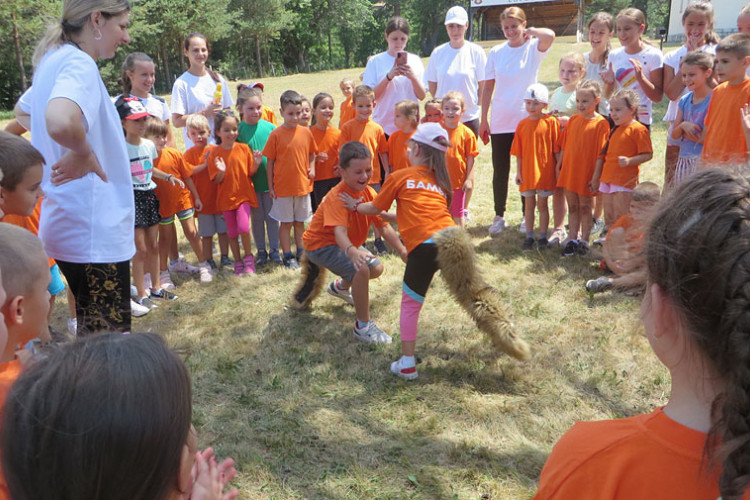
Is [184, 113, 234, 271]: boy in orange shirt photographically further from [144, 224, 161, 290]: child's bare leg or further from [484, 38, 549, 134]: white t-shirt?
[484, 38, 549, 134]: white t-shirt

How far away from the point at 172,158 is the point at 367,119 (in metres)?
2.07

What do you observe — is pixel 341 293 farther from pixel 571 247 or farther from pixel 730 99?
pixel 730 99

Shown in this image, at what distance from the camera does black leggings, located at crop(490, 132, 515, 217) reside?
252 inches

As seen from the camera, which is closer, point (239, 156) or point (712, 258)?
point (712, 258)

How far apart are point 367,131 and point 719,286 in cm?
539

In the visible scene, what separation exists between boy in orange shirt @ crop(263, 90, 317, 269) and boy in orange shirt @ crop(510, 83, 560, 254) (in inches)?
87.5

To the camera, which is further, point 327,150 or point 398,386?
point 327,150

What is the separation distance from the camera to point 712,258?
95 cm

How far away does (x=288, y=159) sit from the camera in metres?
5.77

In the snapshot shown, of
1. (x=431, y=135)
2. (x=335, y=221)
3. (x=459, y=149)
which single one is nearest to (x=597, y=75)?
(x=459, y=149)

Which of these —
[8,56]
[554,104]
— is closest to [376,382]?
[554,104]

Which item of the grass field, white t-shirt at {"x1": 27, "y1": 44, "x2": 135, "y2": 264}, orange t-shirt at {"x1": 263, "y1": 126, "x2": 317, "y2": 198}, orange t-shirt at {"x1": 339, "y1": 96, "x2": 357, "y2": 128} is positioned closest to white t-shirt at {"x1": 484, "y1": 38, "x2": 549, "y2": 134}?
the grass field

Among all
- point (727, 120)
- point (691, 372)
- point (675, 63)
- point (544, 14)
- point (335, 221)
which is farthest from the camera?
point (544, 14)

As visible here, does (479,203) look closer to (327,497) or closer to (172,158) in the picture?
(172,158)
